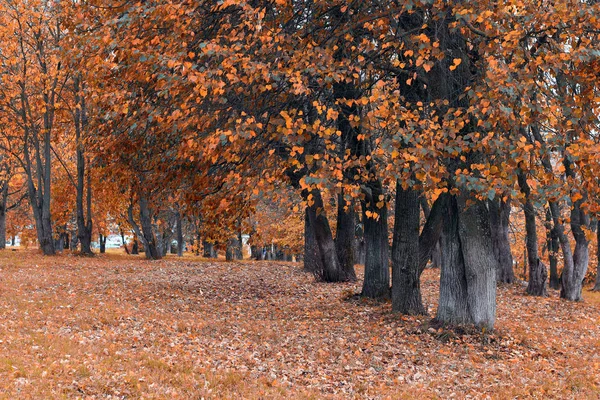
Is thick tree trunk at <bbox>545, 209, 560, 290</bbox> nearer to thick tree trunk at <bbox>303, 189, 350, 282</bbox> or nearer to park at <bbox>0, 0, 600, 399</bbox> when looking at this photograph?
park at <bbox>0, 0, 600, 399</bbox>

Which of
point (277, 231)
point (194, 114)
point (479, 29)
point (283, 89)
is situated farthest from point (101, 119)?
point (277, 231)

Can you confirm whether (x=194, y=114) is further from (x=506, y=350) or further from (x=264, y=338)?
(x=506, y=350)

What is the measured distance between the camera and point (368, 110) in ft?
40.9

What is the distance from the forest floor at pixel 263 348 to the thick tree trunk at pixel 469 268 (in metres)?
0.49

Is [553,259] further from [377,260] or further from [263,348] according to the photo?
[263,348]

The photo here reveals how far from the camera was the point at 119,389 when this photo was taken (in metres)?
7.34

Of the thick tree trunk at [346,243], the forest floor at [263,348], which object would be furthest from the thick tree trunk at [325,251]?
the forest floor at [263,348]

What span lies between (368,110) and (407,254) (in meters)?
3.72

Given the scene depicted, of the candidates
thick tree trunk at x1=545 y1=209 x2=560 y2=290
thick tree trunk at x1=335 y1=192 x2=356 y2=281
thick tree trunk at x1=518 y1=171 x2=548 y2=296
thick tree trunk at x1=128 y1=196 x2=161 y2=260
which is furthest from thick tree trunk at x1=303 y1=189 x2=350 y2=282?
thick tree trunk at x1=128 y1=196 x2=161 y2=260

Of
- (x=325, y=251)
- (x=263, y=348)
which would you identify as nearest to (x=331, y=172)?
(x=263, y=348)

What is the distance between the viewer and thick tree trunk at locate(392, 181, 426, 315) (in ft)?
45.8

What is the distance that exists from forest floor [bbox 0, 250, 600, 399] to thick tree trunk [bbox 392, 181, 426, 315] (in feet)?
1.94

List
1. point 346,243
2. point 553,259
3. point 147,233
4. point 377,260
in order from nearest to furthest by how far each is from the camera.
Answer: point 377,260 < point 346,243 < point 553,259 < point 147,233

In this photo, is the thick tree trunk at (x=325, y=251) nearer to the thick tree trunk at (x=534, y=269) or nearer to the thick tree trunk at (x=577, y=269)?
the thick tree trunk at (x=534, y=269)
